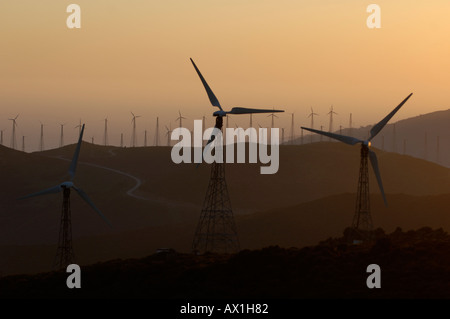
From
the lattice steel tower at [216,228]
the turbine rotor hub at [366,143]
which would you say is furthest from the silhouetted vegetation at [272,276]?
the turbine rotor hub at [366,143]

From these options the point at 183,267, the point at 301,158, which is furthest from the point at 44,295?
the point at 301,158

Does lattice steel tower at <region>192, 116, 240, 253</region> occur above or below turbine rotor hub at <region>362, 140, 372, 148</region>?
below

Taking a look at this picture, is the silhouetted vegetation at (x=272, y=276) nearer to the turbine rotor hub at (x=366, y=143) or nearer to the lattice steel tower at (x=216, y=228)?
the lattice steel tower at (x=216, y=228)

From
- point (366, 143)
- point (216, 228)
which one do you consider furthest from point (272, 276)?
point (216, 228)

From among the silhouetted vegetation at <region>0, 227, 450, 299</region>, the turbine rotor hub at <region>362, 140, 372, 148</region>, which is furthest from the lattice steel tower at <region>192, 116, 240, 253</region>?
the turbine rotor hub at <region>362, 140, 372, 148</region>

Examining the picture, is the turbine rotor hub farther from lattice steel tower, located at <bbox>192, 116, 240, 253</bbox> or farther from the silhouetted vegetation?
lattice steel tower, located at <bbox>192, 116, 240, 253</bbox>

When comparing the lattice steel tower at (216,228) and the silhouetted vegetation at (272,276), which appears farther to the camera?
the lattice steel tower at (216,228)

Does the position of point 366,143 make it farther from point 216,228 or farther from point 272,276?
point 216,228

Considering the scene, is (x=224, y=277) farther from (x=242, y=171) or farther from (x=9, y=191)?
(x=242, y=171)
